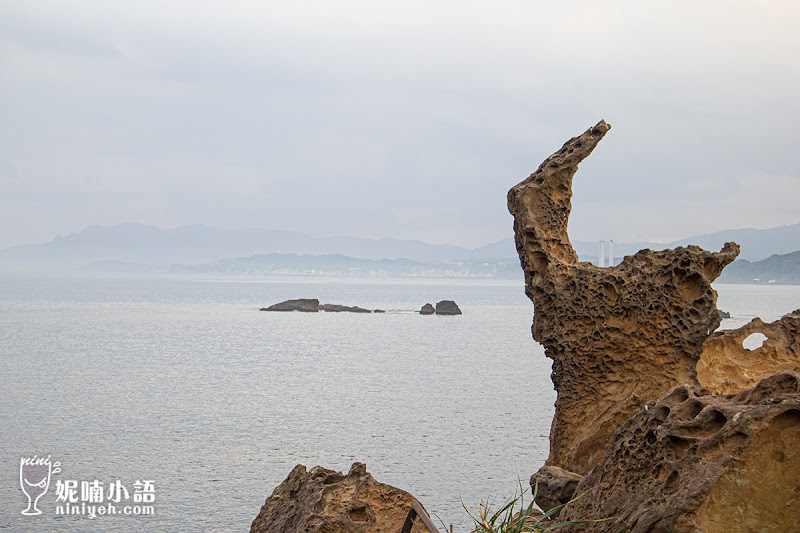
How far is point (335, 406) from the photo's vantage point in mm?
30203

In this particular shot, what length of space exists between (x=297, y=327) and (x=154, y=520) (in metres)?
54.2

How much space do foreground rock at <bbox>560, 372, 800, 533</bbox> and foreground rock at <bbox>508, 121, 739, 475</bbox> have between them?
3.99m

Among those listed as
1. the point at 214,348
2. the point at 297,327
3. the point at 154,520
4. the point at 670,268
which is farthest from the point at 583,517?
the point at 297,327

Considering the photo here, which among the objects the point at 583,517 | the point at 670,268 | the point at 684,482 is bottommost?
the point at 583,517

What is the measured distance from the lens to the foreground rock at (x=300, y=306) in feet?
281

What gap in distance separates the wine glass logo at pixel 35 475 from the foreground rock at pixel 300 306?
63680mm

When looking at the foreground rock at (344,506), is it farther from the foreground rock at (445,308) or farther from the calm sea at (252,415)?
the foreground rock at (445,308)

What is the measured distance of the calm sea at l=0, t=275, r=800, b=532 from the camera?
704 inches

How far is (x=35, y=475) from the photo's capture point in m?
19.9

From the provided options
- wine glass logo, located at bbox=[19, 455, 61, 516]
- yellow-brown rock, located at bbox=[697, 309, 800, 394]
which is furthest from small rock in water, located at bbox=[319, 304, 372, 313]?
yellow-brown rock, located at bbox=[697, 309, 800, 394]

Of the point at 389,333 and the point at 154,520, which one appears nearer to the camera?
the point at 154,520

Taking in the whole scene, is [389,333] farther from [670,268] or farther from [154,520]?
[670,268]
